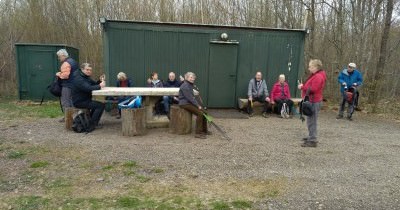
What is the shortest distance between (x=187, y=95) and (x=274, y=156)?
83.4 inches

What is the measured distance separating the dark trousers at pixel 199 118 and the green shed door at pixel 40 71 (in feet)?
22.6

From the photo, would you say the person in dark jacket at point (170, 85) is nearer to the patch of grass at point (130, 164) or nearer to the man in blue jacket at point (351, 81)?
the patch of grass at point (130, 164)

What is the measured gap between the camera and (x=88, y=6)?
14.8m

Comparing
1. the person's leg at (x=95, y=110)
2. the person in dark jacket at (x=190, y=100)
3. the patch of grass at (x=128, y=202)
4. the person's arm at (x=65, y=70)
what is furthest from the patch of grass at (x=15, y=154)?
the person in dark jacket at (x=190, y=100)

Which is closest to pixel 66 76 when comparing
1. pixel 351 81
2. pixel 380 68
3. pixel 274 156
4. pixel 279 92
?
pixel 274 156

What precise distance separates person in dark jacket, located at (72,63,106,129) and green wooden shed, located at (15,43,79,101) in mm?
5213

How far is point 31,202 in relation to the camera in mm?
3590

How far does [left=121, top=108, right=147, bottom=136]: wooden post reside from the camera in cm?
646

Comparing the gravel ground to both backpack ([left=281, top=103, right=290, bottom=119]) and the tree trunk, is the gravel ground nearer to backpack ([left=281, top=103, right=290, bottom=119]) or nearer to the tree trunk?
backpack ([left=281, top=103, right=290, bottom=119])

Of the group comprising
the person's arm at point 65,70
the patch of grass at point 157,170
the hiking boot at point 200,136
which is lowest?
the patch of grass at point 157,170

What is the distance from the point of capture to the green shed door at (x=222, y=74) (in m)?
9.62

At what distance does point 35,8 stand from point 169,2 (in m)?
6.33

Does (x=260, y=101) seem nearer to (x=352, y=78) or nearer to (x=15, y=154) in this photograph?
(x=352, y=78)

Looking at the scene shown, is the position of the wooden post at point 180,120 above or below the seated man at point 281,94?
below
